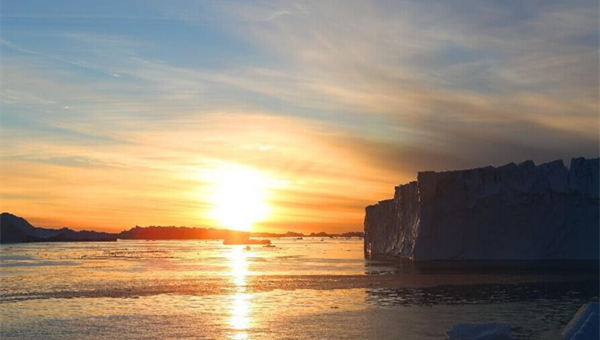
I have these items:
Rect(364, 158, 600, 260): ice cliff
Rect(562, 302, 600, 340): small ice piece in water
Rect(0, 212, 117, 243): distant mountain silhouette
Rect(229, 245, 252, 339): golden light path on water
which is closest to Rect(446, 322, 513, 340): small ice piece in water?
Rect(562, 302, 600, 340): small ice piece in water

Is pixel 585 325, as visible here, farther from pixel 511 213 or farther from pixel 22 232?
pixel 22 232

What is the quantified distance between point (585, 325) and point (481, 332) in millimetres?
2454

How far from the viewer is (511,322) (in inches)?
703

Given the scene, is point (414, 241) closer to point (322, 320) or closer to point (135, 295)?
point (135, 295)

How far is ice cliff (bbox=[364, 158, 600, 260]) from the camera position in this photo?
4325 centimetres

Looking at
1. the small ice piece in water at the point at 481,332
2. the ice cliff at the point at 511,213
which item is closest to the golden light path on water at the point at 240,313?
the small ice piece in water at the point at 481,332

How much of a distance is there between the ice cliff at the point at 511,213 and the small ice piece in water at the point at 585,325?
2944 centimetres

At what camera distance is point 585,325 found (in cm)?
1426

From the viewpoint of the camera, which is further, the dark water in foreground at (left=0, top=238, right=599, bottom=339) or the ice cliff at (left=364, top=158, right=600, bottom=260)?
the ice cliff at (left=364, top=158, right=600, bottom=260)

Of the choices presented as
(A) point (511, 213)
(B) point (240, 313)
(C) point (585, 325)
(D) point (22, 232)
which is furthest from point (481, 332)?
(D) point (22, 232)

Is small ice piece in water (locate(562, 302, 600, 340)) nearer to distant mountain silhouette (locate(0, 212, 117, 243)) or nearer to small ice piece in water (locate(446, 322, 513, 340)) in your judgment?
small ice piece in water (locate(446, 322, 513, 340))

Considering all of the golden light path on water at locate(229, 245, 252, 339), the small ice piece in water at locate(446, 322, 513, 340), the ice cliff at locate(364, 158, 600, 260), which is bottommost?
the golden light path on water at locate(229, 245, 252, 339)

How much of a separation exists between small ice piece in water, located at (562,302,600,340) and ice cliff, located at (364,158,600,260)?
29.4m

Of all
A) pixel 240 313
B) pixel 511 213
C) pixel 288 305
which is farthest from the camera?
pixel 511 213
